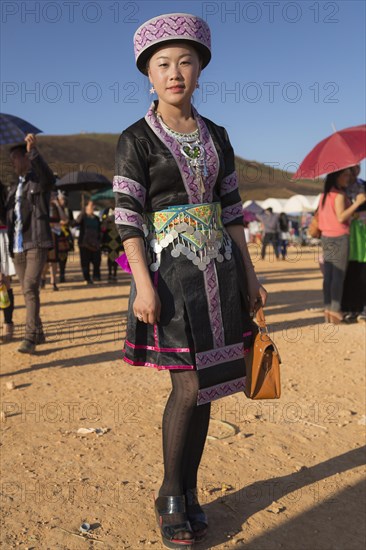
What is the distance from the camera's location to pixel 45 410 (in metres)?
4.23

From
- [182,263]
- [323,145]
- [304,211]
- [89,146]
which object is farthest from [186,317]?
[89,146]

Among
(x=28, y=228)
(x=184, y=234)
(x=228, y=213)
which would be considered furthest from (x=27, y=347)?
(x=184, y=234)

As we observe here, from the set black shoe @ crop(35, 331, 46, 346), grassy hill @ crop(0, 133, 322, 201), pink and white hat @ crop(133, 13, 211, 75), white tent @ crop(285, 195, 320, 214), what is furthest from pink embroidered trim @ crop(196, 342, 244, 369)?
grassy hill @ crop(0, 133, 322, 201)

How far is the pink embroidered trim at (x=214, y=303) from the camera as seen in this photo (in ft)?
7.89

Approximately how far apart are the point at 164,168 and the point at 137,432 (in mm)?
2049

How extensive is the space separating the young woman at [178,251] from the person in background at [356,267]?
5302 mm

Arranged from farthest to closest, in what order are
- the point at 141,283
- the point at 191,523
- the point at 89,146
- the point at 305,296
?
the point at 89,146 < the point at 305,296 < the point at 191,523 < the point at 141,283

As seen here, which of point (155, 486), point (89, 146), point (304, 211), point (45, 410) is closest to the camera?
point (155, 486)

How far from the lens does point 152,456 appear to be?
3383mm

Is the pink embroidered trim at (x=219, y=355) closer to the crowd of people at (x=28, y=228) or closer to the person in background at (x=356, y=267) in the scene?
the crowd of people at (x=28, y=228)

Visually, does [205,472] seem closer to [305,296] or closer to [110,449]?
[110,449]

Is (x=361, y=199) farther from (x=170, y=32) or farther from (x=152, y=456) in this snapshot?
(x=170, y=32)

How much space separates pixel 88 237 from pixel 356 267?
694 centimetres

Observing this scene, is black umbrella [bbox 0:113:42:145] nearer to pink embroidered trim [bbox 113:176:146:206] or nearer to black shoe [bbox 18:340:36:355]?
black shoe [bbox 18:340:36:355]
